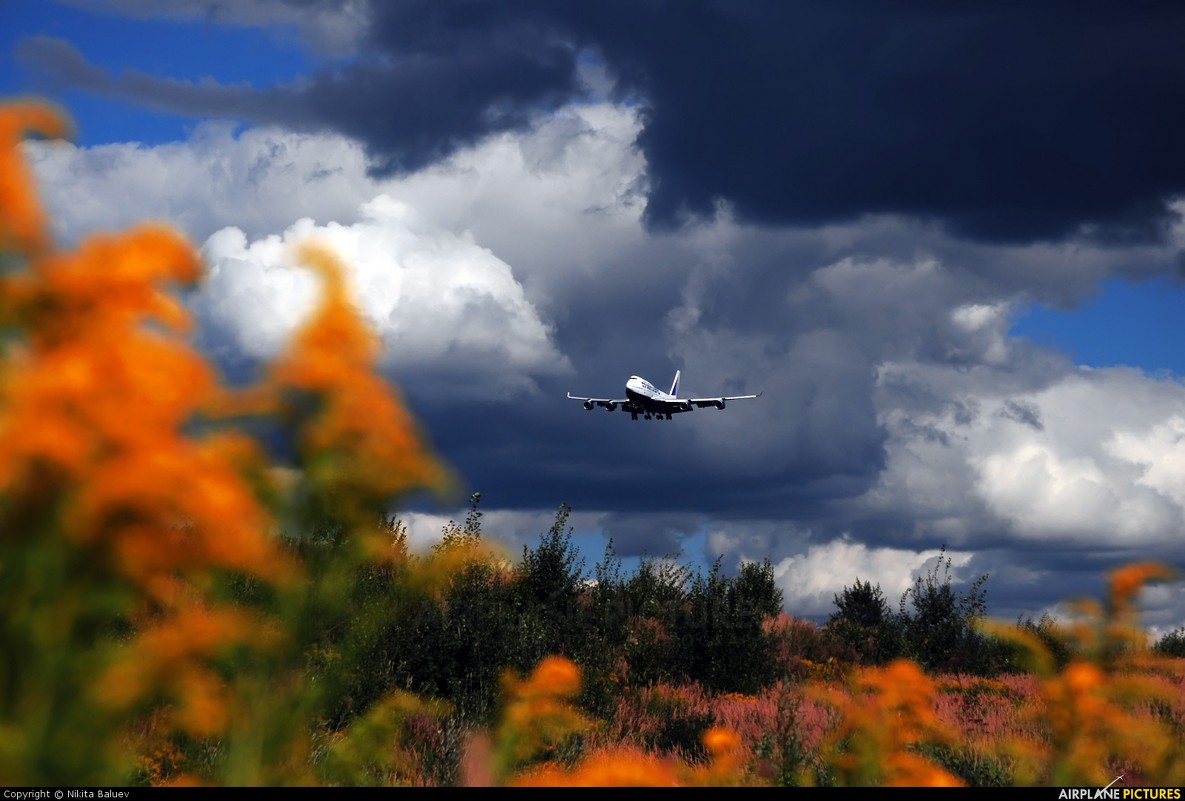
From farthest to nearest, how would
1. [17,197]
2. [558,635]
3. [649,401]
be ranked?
1. [649,401]
2. [558,635]
3. [17,197]

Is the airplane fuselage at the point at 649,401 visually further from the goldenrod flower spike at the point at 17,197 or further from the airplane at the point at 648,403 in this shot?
the goldenrod flower spike at the point at 17,197

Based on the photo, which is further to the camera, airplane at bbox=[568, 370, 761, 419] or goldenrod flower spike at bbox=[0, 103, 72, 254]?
airplane at bbox=[568, 370, 761, 419]

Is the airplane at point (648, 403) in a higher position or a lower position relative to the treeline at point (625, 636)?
higher
